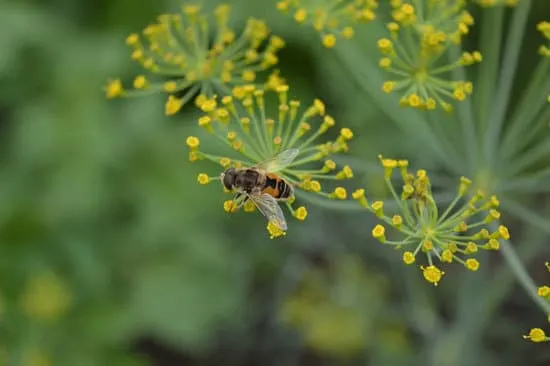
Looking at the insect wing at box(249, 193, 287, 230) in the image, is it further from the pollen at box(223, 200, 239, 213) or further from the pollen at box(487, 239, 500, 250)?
the pollen at box(487, 239, 500, 250)

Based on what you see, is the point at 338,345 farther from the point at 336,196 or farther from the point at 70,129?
the point at 336,196

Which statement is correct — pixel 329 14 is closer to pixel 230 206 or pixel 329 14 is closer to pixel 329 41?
pixel 329 41

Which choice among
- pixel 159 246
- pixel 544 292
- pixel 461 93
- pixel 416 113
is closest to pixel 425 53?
pixel 461 93

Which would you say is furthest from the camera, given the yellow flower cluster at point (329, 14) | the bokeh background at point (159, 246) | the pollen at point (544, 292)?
the bokeh background at point (159, 246)

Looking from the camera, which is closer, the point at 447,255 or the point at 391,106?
the point at 447,255

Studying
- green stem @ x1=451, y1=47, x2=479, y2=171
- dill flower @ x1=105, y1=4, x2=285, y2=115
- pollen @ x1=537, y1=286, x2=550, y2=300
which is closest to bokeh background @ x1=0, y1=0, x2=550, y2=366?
green stem @ x1=451, y1=47, x2=479, y2=171

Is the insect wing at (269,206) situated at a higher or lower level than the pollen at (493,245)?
higher

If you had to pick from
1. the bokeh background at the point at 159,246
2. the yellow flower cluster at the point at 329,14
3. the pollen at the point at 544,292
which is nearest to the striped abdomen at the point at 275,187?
the yellow flower cluster at the point at 329,14

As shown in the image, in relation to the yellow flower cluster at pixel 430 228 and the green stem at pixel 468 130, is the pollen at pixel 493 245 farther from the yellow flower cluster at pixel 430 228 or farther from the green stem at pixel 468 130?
the green stem at pixel 468 130
